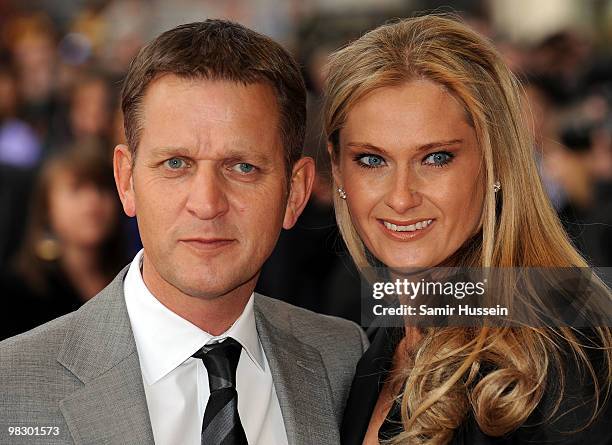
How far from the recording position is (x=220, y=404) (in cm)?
265

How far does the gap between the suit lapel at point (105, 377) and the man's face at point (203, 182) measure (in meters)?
0.17

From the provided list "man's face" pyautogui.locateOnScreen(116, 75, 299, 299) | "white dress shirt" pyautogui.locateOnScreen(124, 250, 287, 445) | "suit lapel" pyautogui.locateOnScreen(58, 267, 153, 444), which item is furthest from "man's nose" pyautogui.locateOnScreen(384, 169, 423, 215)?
"suit lapel" pyautogui.locateOnScreen(58, 267, 153, 444)

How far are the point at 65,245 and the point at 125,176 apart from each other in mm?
1878

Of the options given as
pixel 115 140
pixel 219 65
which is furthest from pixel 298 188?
pixel 115 140

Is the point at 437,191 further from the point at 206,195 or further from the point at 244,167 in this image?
the point at 206,195

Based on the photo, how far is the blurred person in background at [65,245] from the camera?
174 inches

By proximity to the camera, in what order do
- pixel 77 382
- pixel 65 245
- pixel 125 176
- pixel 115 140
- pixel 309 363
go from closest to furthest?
pixel 77 382
pixel 125 176
pixel 309 363
pixel 65 245
pixel 115 140

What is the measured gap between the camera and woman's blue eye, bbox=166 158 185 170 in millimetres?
2666

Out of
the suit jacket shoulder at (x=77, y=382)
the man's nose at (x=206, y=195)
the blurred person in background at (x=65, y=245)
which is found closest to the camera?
the suit jacket shoulder at (x=77, y=382)

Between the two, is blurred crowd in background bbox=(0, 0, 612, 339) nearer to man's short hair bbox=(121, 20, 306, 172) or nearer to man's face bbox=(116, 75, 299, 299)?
man's short hair bbox=(121, 20, 306, 172)

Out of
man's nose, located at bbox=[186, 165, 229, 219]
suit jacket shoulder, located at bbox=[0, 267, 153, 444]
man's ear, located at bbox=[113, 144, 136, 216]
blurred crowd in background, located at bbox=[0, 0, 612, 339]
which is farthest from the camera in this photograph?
blurred crowd in background, located at bbox=[0, 0, 612, 339]

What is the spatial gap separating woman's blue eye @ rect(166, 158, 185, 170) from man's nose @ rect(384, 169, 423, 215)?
581mm

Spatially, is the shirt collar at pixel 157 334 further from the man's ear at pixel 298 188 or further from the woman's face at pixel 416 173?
the woman's face at pixel 416 173

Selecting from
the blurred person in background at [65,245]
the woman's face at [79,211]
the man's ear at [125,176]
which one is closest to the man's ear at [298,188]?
the man's ear at [125,176]
